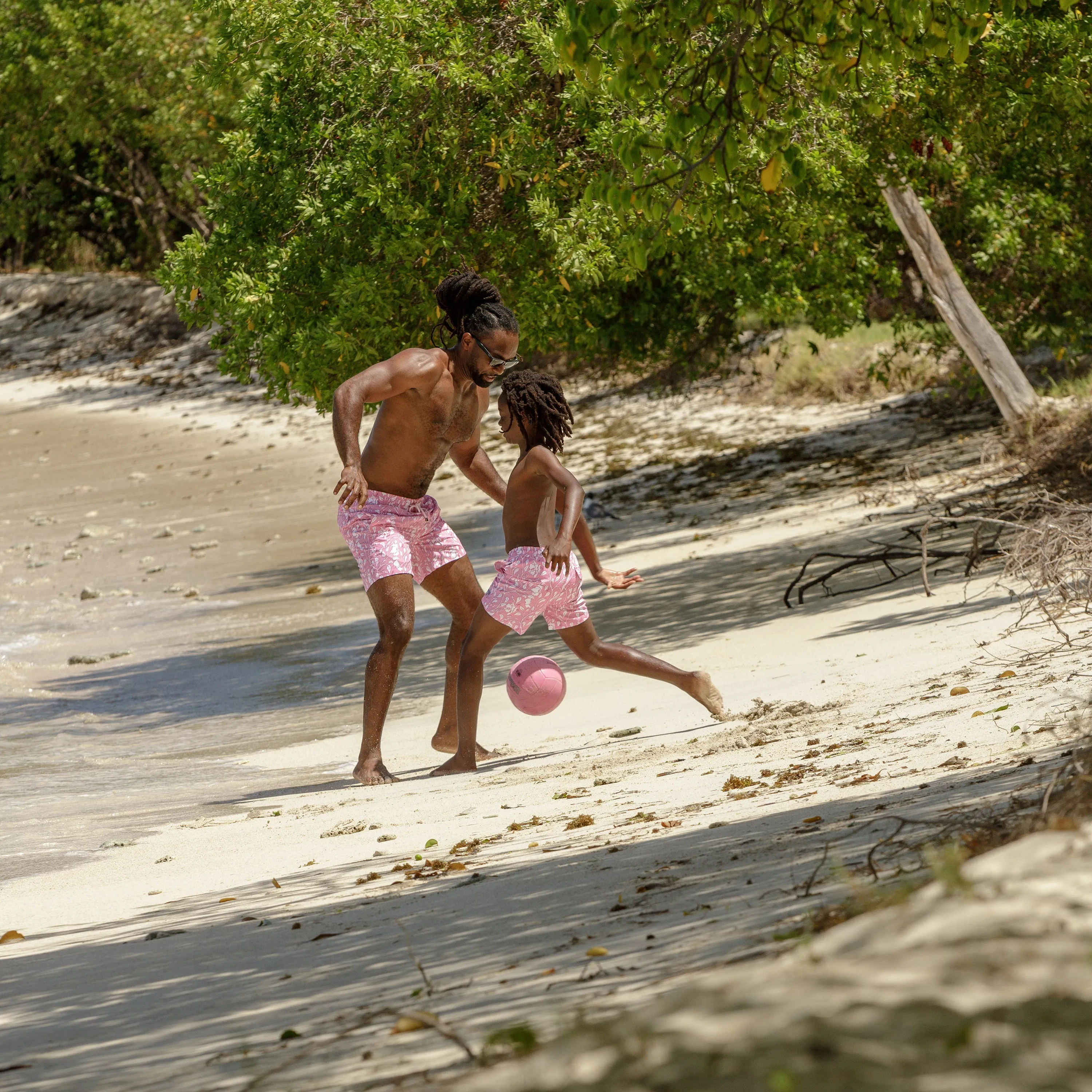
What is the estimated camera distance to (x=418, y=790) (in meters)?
6.49

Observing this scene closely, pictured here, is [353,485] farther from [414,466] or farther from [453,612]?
[453,612]

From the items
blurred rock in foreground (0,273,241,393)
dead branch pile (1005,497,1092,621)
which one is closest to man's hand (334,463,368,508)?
dead branch pile (1005,497,1092,621)

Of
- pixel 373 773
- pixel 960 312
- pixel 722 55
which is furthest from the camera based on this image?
pixel 960 312

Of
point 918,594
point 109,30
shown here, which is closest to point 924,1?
point 918,594

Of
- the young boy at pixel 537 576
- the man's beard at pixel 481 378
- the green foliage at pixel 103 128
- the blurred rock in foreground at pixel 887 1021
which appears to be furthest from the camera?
the green foliage at pixel 103 128

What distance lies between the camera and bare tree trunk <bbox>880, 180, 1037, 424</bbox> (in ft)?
39.3

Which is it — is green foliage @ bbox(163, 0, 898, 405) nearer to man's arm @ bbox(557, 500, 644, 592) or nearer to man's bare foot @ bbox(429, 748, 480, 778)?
man's arm @ bbox(557, 500, 644, 592)

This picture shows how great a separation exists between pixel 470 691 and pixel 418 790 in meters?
0.49

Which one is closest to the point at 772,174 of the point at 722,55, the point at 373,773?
the point at 722,55

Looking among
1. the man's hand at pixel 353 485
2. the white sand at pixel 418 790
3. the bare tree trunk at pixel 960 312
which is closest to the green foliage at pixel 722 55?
the man's hand at pixel 353 485

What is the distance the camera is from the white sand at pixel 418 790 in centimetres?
344

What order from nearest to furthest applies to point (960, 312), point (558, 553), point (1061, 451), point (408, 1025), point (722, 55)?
point (408, 1025) < point (722, 55) < point (558, 553) < point (1061, 451) < point (960, 312)

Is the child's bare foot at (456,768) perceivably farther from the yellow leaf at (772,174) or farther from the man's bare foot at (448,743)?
the yellow leaf at (772,174)

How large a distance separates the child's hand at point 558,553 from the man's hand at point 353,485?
749 millimetres
